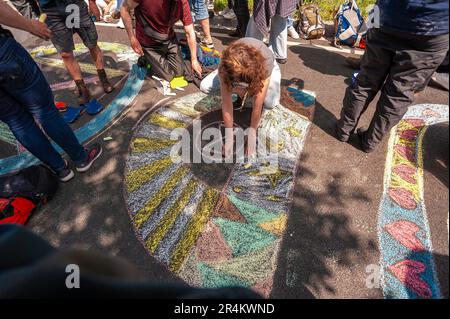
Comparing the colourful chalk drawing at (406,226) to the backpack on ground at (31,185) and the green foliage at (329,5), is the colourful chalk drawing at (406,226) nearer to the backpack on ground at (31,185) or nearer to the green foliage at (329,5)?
the backpack on ground at (31,185)

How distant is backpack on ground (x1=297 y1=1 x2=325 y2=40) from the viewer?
5.52m

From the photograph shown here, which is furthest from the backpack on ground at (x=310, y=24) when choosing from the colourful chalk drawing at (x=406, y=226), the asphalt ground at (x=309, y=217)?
the colourful chalk drawing at (x=406, y=226)

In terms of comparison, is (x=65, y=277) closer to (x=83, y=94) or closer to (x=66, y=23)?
(x=66, y=23)

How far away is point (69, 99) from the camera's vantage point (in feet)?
14.8

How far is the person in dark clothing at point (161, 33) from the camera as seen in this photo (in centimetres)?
Result: 397

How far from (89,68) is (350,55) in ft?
16.2

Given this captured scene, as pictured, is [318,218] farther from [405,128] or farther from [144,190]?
[144,190]

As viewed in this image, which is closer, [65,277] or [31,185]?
[65,277]

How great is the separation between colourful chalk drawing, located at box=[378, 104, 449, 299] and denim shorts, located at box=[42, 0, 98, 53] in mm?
4094

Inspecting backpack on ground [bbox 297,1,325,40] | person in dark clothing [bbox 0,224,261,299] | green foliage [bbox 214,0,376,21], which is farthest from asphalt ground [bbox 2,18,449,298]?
green foliage [bbox 214,0,376,21]

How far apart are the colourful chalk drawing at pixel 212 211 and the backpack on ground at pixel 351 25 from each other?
249 centimetres

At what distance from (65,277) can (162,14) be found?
160 inches

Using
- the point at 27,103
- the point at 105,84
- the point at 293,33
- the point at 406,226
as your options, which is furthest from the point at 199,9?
the point at 406,226

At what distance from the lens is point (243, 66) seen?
8.64 ft
